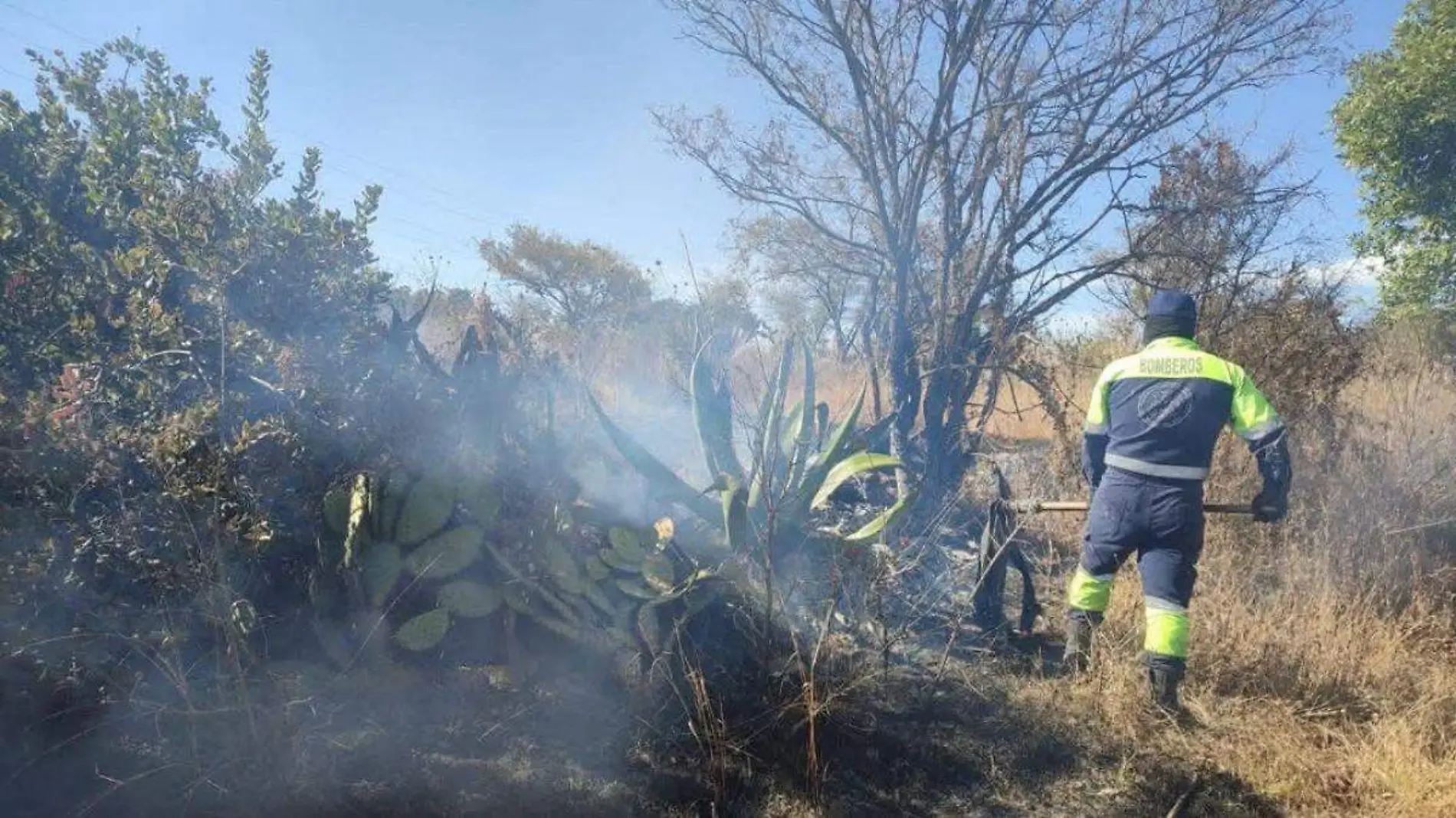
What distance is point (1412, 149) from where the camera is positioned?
9.30 metres

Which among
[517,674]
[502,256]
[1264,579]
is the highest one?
[502,256]

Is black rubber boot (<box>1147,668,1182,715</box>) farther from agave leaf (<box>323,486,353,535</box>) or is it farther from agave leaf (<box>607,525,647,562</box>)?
agave leaf (<box>323,486,353,535</box>)

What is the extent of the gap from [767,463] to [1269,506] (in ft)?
7.58

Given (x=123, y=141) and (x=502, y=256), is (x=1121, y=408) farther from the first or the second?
(x=502, y=256)

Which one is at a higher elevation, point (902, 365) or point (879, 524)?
point (902, 365)

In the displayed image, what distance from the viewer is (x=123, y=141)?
357cm

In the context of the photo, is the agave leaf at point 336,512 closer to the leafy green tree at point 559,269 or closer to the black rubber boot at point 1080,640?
the black rubber boot at point 1080,640

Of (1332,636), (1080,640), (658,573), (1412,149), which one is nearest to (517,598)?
(658,573)

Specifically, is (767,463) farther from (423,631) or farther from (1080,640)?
(1080,640)

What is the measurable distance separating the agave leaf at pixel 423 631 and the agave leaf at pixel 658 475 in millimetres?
1273

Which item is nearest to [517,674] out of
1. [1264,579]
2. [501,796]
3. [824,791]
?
[501,796]

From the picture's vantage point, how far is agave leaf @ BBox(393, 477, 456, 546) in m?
3.21

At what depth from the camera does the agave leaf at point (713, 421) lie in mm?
4453

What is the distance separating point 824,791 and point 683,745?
56 centimetres
